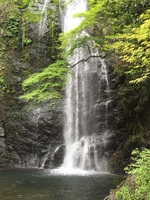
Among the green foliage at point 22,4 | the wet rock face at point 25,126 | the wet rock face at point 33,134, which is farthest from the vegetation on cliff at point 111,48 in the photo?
the wet rock face at point 33,134

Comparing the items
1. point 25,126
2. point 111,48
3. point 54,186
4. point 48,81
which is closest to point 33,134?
point 25,126

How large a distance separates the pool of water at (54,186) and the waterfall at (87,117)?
7.45 ft

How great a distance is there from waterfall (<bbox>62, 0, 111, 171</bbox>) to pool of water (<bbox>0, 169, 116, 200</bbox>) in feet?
7.45

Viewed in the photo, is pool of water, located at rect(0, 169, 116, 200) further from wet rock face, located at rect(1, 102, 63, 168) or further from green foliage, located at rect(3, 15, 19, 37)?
green foliage, located at rect(3, 15, 19, 37)

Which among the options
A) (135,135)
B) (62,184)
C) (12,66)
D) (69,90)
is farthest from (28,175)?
(12,66)

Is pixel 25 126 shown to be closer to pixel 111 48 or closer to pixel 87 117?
pixel 87 117

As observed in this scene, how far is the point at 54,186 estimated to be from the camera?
1023 centimetres

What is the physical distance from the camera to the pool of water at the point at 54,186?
894 centimetres

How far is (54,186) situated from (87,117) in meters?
6.85

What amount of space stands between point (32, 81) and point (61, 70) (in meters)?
1.22

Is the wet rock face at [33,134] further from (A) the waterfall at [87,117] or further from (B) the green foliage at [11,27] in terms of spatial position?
(B) the green foliage at [11,27]

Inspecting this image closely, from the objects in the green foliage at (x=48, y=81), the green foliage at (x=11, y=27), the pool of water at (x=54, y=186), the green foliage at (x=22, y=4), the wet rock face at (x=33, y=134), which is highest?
the green foliage at (x=22, y=4)

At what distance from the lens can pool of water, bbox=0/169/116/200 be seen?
8943 millimetres

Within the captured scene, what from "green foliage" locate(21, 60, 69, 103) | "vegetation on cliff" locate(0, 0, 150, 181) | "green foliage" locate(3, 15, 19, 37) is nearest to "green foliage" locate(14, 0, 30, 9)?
"vegetation on cliff" locate(0, 0, 150, 181)
